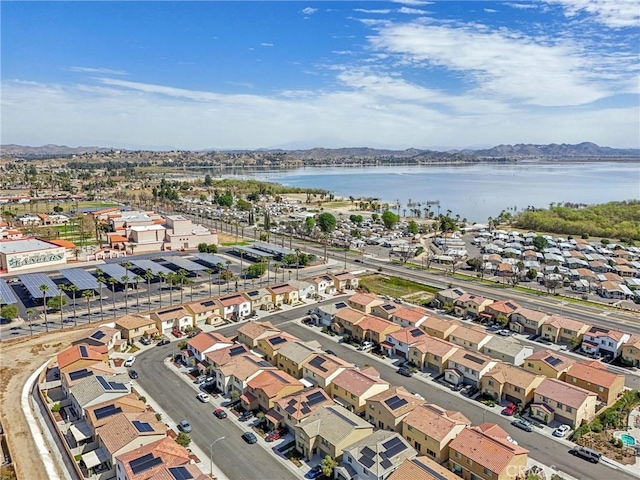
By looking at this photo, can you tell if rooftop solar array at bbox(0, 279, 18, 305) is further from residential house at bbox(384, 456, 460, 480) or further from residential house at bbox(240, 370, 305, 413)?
residential house at bbox(384, 456, 460, 480)

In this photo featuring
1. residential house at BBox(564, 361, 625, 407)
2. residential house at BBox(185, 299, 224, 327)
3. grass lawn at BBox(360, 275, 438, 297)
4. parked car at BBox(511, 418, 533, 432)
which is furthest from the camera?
Result: grass lawn at BBox(360, 275, 438, 297)

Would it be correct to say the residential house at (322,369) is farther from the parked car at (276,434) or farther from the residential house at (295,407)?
the parked car at (276,434)

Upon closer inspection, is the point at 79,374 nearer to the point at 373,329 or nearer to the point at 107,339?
the point at 107,339

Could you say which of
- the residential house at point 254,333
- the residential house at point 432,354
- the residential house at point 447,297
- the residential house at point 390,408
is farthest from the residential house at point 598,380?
the residential house at point 254,333

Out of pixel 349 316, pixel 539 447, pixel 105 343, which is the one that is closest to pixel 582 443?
pixel 539 447

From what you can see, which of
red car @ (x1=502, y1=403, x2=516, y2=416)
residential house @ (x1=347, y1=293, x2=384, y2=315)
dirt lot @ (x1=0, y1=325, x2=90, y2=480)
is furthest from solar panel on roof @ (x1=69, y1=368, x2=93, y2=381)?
red car @ (x1=502, y1=403, x2=516, y2=416)

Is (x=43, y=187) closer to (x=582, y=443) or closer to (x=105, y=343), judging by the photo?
(x=105, y=343)

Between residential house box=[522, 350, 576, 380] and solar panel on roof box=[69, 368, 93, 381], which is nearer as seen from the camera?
solar panel on roof box=[69, 368, 93, 381]
